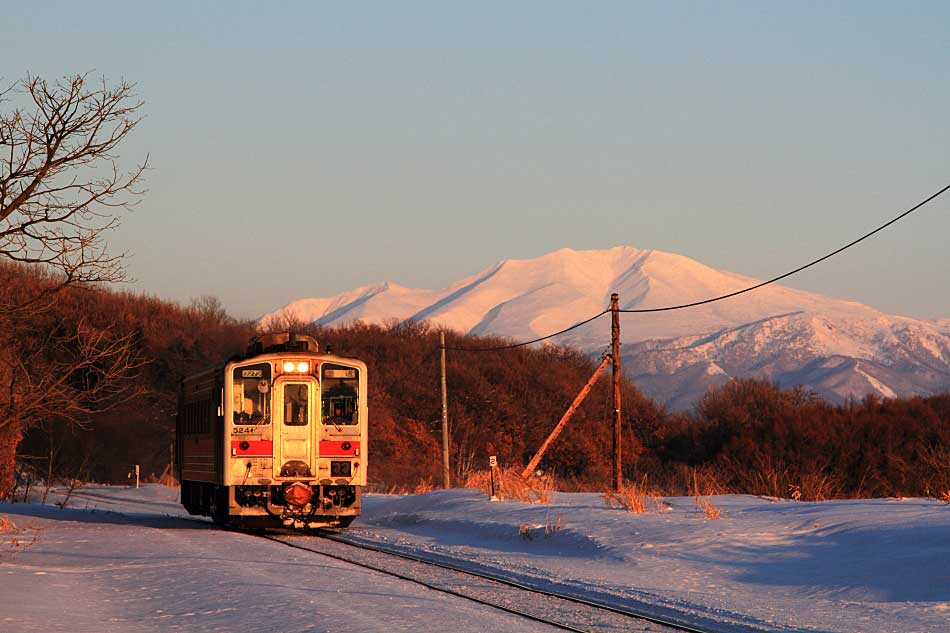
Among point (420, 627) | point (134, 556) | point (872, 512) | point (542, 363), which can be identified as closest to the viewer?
point (420, 627)

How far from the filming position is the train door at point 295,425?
23472 millimetres

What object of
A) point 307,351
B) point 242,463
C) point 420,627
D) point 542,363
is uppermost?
point 542,363

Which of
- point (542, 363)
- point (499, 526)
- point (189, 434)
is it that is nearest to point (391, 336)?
point (542, 363)

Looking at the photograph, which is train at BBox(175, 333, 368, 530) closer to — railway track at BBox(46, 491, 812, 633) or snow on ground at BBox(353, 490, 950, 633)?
snow on ground at BBox(353, 490, 950, 633)

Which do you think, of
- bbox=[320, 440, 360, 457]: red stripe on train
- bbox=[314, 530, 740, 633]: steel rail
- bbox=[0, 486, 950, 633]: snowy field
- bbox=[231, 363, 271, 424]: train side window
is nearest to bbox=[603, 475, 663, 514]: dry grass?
bbox=[0, 486, 950, 633]: snowy field

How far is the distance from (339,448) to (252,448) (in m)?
1.61

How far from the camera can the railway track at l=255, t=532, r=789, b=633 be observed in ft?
40.4

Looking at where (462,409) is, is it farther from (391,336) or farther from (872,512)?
(872,512)

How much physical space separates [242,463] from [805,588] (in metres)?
11.3

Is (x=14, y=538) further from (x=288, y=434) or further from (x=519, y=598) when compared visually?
(x=519, y=598)

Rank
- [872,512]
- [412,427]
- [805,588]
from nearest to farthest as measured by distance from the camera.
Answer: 1. [805,588]
2. [872,512]
3. [412,427]

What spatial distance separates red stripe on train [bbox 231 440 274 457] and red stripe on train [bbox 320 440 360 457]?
96 centimetres

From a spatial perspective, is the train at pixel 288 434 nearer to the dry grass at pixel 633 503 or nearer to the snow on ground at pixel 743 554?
the snow on ground at pixel 743 554

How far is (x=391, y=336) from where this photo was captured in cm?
8656
